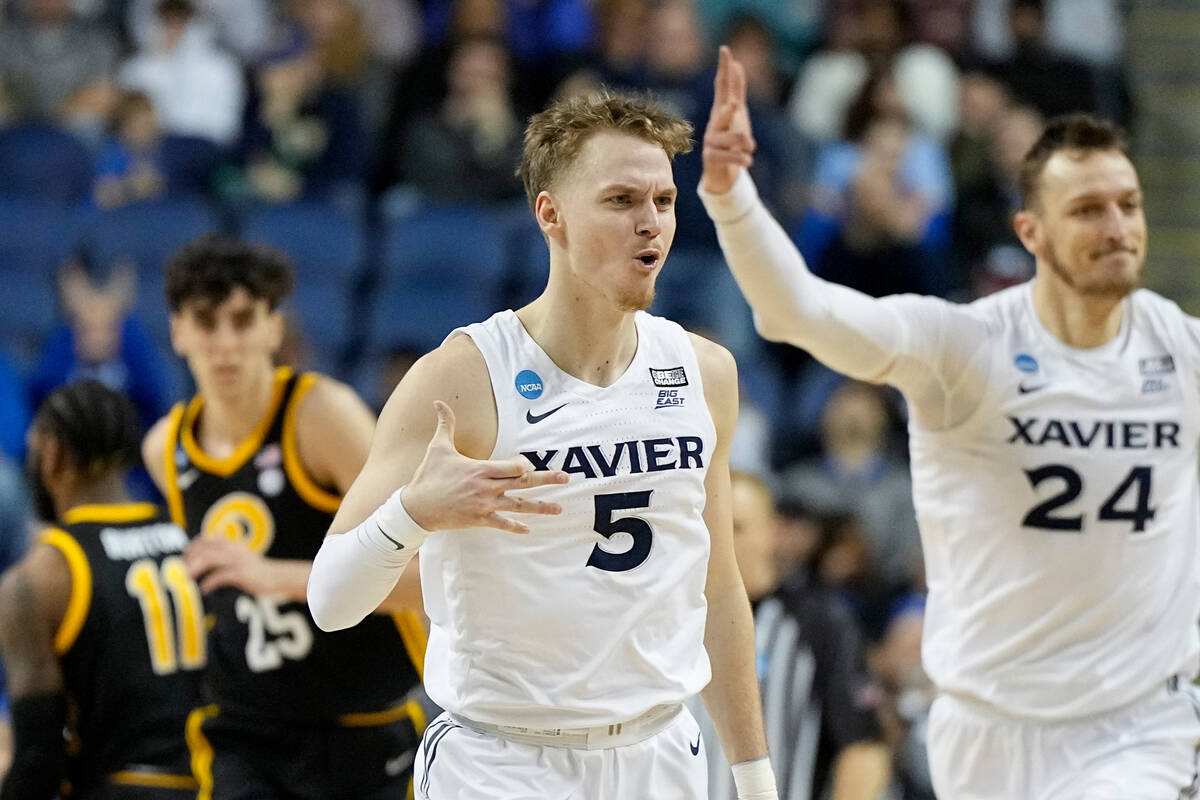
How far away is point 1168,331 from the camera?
229 inches

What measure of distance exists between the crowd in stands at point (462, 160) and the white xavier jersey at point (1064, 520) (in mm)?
4556

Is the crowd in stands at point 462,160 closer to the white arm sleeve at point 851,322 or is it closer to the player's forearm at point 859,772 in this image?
the player's forearm at point 859,772

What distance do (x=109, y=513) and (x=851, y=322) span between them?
2.54 m

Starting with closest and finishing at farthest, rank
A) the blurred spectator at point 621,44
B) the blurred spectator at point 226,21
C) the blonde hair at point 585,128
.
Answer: the blonde hair at point 585,128, the blurred spectator at point 621,44, the blurred spectator at point 226,21

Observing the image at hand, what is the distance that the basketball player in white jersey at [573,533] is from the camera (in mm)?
4332

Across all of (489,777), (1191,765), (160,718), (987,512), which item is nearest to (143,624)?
(160,718)

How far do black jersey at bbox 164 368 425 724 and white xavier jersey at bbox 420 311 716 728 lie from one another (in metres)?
1.46

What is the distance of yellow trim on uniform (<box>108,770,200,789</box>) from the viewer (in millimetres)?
5914

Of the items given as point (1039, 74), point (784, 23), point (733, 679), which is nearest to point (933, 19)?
point (1039, 74)

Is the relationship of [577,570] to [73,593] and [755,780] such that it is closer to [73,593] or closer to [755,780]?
[755,780]

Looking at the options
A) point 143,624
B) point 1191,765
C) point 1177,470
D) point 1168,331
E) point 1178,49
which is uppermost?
point 1178,49

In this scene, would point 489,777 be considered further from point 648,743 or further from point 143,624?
point 143,624

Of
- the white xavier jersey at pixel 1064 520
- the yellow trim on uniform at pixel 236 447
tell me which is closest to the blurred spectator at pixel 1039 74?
the white xavier jersey at pixel 1064 520

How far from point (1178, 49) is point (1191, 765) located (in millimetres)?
9803
